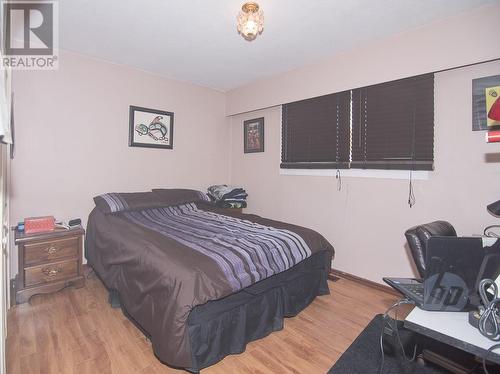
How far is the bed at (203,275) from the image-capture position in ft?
4.92

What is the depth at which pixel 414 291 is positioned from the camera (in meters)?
1.23

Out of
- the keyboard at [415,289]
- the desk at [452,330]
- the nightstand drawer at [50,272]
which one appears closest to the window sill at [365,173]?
the keyboard at [415,289]

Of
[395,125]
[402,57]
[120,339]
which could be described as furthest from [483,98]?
[120,339]

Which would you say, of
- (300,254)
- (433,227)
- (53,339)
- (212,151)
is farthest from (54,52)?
(433,227)

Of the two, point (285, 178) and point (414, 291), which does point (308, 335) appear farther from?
point (285, 178)

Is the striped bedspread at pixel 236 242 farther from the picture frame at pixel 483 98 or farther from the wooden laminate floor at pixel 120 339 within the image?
the picture frame at pixel 483 98

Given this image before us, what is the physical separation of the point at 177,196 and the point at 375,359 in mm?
2585

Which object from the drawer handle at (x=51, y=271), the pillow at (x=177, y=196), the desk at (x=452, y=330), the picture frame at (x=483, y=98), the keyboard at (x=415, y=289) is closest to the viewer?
the desk at (x=452, y=330)

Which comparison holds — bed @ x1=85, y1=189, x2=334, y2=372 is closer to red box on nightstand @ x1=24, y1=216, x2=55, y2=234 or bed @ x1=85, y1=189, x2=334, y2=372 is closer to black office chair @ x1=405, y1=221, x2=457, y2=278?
red box on nightstand @ x1=24, y1=216, x2=55, y2=234

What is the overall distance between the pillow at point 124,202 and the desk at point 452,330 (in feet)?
8.84

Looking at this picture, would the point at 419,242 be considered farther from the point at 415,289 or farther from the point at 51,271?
the point at 51,271

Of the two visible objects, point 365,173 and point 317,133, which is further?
point 317,133

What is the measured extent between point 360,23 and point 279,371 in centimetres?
273

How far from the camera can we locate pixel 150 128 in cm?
345
